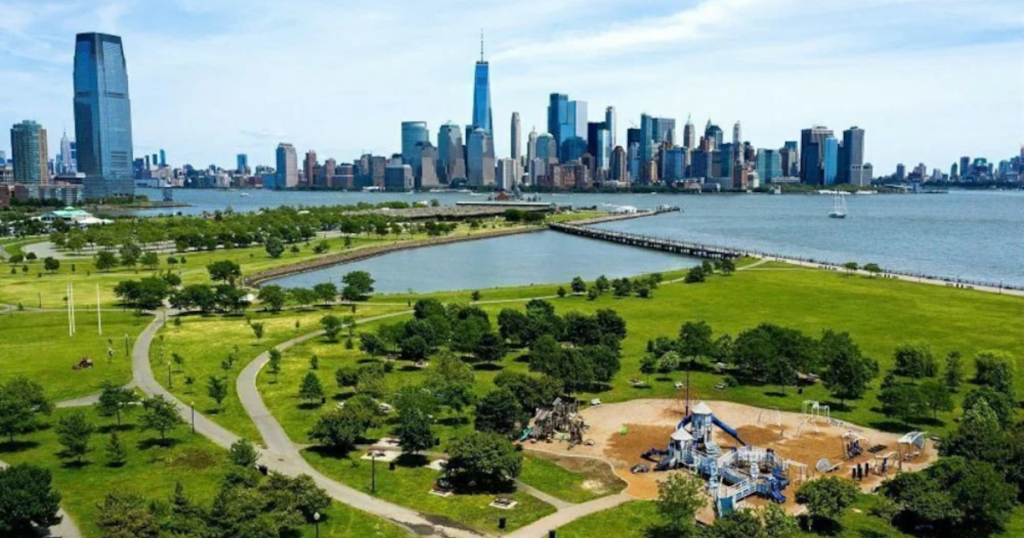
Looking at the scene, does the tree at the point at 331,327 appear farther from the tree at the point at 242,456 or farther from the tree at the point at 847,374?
the tree at the point at 847,374

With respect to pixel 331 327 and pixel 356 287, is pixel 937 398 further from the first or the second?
pixel 356 287

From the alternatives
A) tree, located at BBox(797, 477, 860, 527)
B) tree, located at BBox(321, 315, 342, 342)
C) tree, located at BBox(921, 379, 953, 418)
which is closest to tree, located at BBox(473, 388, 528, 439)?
tree, located at BBox(797, 477, 860, 527)

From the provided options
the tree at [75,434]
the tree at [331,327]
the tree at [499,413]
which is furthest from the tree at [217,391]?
the tree at [331,327]

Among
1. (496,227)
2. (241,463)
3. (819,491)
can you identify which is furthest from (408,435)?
(496,227)

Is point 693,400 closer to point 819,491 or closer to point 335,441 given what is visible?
point 819,491

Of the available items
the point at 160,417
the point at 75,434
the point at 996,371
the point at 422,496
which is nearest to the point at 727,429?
the point at 422,496

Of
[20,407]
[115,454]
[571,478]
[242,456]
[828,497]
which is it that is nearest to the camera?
[828,497]

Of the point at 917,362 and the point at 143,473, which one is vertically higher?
the point at 917,362
